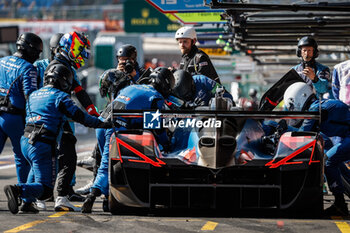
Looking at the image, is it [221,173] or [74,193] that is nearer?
[221,173]

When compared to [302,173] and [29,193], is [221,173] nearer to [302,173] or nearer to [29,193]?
[302,173]

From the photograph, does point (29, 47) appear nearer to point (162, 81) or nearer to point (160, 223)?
point (162, 81)

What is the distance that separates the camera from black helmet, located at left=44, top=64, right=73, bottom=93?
Answer: 28.6 feet

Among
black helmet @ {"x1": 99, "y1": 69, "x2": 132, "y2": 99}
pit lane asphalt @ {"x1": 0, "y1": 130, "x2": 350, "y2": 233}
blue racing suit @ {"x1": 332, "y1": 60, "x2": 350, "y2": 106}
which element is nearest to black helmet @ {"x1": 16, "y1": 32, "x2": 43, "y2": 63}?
black helmet @ {"x1": 99, "y1": 69, "x2": 132, "y2": 99}

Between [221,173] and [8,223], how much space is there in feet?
6.85

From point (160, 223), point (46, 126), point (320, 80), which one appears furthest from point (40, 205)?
point (320, 80)

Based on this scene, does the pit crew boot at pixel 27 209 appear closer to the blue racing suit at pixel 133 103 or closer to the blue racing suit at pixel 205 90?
the blue racing suit at pixel 133 103

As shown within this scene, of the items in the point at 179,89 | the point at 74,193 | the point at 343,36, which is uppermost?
the point at 343,36

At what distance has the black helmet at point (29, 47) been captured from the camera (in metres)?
9.84

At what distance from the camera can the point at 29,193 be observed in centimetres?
820

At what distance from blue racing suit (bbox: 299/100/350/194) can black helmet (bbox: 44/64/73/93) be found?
265cm

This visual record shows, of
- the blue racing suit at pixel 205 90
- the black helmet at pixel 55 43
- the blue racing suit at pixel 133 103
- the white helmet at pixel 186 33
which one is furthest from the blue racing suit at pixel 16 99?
the white helmet at pixel 186 33

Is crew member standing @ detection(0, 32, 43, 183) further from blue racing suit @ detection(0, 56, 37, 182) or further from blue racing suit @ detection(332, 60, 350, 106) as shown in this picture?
blue racing suit @ detection(332, 60, 350, 106)

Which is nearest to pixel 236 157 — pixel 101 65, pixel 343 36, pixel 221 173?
pixel 221 173
